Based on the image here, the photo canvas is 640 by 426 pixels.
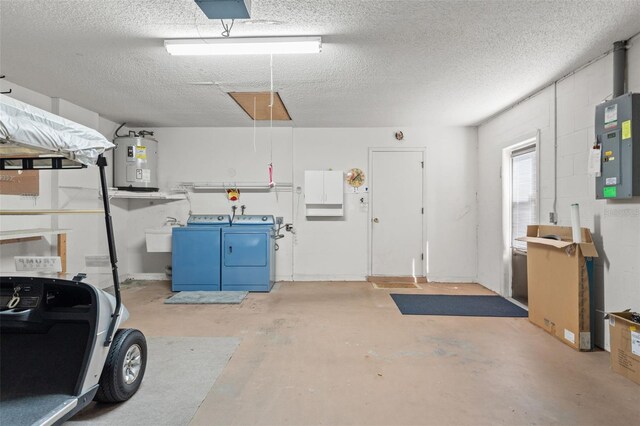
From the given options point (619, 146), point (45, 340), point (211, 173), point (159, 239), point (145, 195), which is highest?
point (211, 173)

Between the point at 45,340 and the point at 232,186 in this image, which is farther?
the point at 232,186

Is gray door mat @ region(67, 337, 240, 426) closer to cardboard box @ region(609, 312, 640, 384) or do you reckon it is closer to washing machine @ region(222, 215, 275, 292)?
washing machine @ region(222, 215, 275, 292)

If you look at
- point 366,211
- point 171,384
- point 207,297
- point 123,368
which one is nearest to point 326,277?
point 366,211

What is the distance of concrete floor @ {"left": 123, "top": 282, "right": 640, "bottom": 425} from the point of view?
201 cm

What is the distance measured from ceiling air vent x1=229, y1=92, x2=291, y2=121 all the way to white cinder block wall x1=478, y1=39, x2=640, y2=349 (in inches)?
122

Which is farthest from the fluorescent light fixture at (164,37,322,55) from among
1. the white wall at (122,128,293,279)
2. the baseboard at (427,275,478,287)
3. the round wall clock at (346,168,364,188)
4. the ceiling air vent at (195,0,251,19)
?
the baseboard at (427,275,478,287)

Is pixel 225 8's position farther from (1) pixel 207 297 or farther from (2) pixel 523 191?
(2) pixel 523 191

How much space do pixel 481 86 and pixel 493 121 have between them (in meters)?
1.47

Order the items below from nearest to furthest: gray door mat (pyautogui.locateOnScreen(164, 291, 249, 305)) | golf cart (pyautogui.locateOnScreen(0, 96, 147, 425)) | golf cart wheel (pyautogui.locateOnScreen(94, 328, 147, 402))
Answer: golf cart (pyautogui.locateOnScreen(0, 96, 147, 425)) → golf cart wheel (pyautogui.locateOnScreen(94, 328, 147, 402)) → gray door mat (pyautogui.locateOnScreen(164, 291, 249, 305))

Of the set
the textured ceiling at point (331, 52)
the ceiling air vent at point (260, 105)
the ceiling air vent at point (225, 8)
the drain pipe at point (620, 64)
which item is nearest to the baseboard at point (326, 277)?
the ceiling air vent at point (260, 105)

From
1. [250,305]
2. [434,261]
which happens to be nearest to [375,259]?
[434,261]

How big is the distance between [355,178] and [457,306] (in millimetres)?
2542

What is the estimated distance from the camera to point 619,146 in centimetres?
259

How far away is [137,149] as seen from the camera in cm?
509
